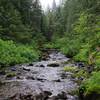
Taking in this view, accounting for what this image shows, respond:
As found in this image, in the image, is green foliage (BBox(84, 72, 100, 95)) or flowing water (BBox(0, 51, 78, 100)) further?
flowing water (BBox(0, 51, 78, 100))

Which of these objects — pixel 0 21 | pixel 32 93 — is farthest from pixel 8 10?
pixel 32 93

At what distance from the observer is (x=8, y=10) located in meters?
39.5

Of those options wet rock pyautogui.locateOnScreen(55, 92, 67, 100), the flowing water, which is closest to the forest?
wet rock pyautogui.locateOnScreen(55, 92, 67, 100)

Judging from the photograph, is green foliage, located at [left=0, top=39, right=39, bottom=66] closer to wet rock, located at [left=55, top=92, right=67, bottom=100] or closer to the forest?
the forest

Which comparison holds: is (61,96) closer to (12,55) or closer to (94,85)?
(94,85)

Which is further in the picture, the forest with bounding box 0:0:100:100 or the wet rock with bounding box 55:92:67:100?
the forest with bounding box 0:0:100:100

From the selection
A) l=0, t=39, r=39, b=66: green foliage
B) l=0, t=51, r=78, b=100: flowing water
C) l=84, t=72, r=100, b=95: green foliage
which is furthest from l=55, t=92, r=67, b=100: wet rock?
l=0, t=39, r=39, b=66: green foliage

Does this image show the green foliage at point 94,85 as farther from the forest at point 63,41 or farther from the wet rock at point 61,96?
the wet rock at point 61,96

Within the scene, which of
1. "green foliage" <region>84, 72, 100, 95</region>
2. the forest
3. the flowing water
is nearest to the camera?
"green foliage" <region>84, 72, 100, 95</region>

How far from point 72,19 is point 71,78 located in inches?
1481

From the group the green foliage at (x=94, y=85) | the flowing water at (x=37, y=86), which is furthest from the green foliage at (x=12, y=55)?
the green foliage at (x=94, y=85)

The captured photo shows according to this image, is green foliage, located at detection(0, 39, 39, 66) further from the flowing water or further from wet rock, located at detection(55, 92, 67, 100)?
wet rock, located at detection(55, 92, 67, 100)

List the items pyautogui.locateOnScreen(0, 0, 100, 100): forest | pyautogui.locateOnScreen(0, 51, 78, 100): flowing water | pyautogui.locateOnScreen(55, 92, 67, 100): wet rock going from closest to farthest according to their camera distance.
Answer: pyautogui.locateOnScreen(55, 92, 67, 100): wet rock
pyautogui.locateOnScreen(0, 51, 78, 100): flowing water
pyautogui.locateOnScreen(0, 0, 100, 100): forest

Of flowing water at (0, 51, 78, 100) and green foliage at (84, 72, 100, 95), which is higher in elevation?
→ green foliage at (84, 72, 100, 95)
